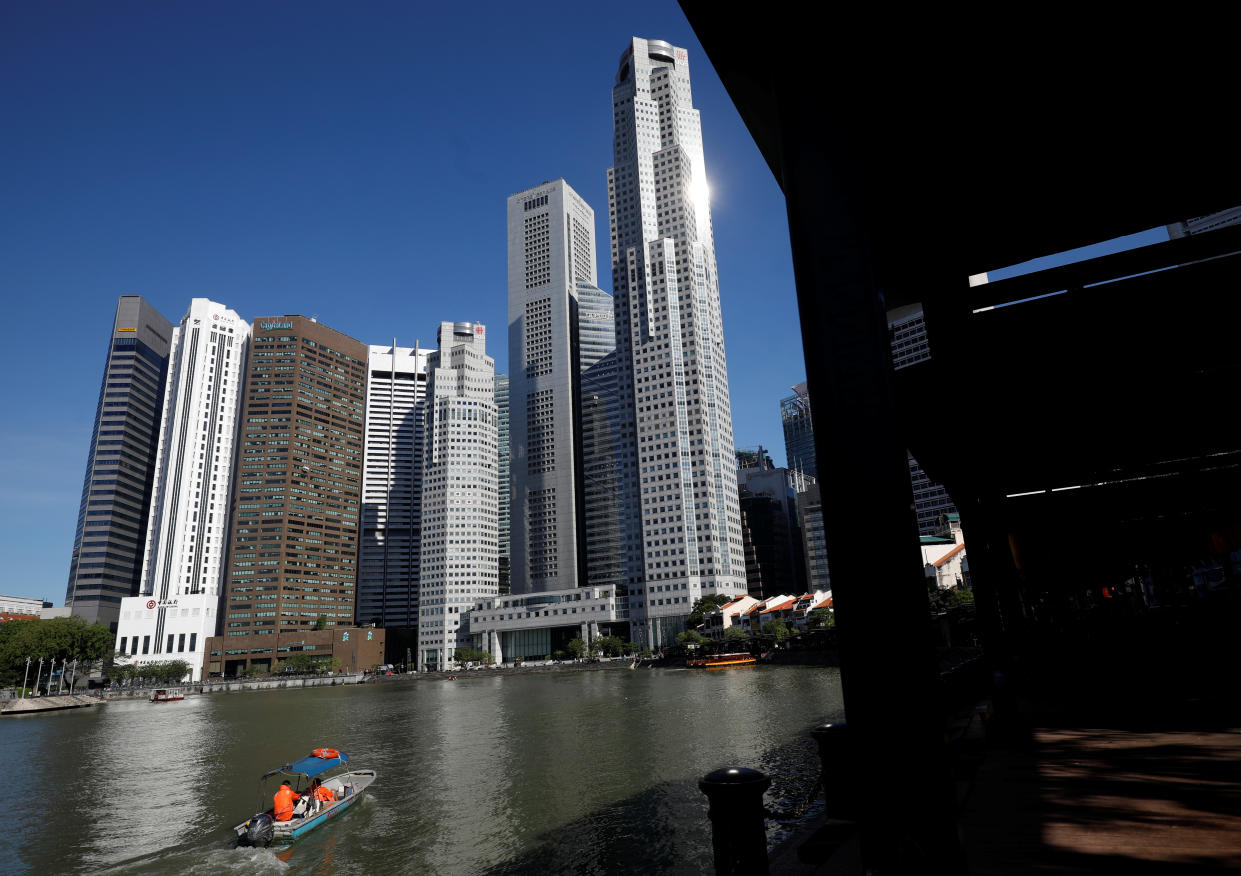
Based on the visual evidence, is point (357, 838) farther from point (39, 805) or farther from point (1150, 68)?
point (1150, 68)

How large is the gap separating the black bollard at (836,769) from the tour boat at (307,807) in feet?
69.8

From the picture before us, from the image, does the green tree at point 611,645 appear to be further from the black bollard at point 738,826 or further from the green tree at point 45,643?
the black bollard at point 738,826

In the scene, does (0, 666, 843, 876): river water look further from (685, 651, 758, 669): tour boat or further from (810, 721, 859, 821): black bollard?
(685, 651, 758, 669): tour boat

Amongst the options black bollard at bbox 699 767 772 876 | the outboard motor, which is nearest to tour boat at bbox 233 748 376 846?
the outboard motor

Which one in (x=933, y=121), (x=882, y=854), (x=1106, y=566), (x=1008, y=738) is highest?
(x=933, y=121)

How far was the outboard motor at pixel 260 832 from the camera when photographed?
70.6ft

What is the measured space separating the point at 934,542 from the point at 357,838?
4636 inches

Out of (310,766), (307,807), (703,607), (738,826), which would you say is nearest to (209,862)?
(307,807)

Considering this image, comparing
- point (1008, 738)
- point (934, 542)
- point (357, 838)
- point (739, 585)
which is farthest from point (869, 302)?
point (739, 585)

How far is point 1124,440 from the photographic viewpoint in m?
19.6

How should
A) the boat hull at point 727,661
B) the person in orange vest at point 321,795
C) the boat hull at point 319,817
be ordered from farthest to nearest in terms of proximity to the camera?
the boat hull at point 727,661, the person in orange vest at point 321,795, the boat hull at point 319,817

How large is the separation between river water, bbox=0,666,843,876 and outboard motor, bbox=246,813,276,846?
36 centimetres

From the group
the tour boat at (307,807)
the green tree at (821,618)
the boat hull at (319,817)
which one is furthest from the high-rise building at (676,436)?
the tour boat at (307,807)

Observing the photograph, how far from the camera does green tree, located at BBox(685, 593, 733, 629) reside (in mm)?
150938
